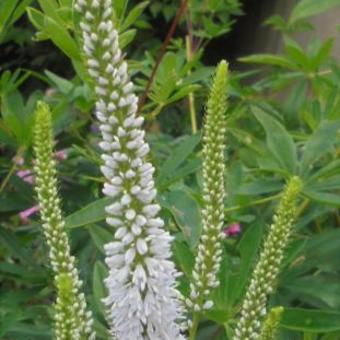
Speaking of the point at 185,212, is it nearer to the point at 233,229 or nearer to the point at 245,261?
the point at 245,261

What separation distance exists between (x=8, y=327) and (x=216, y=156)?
0.78 meters

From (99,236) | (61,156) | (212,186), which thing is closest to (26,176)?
(61,156)

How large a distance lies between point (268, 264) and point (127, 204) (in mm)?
233

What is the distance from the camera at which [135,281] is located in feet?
4.36

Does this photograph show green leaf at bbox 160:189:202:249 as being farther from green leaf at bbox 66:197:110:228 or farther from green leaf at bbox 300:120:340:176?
green leaf at bbox 300:120:340:176

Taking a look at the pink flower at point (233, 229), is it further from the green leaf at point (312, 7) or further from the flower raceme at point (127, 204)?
the flower raceme at point (127, 204)

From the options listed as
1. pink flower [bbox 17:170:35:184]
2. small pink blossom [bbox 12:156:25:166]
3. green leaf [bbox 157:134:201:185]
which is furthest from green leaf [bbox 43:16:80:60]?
pink flower [bbox 17:170:35:184]

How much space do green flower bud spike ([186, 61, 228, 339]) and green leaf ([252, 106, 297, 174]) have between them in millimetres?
651

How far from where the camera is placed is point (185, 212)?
1805 mm

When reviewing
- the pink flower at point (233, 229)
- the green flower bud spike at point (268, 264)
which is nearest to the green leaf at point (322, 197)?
the pink flower at point (233, 229)

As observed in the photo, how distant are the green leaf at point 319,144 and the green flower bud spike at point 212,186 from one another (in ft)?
2.20

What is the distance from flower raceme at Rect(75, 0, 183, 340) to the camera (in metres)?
1.18

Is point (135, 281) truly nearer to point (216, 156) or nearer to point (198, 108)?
point (216, 156)

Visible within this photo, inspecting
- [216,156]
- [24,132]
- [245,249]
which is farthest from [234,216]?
[216,156]
